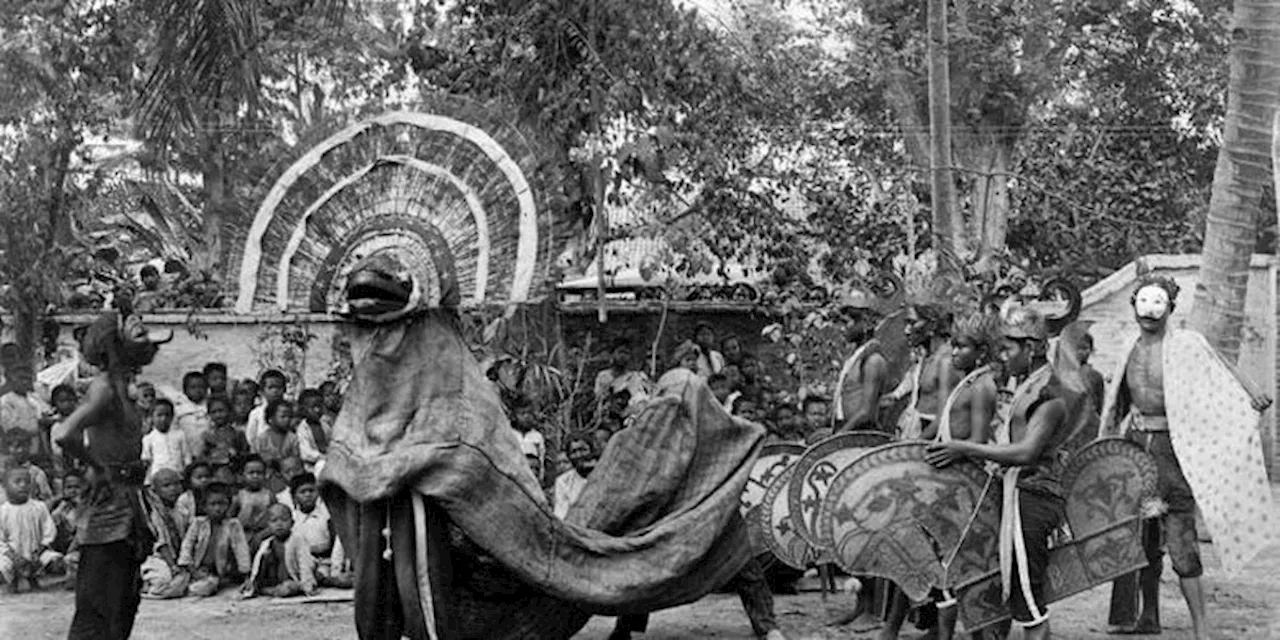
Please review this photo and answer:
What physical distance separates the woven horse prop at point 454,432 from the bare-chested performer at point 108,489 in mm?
948

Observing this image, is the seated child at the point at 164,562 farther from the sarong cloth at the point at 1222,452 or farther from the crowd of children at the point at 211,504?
the sarong cloth at the point at 1222,452

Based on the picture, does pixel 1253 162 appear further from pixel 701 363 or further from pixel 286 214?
pixel 286 214

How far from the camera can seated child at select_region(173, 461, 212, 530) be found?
942 cm

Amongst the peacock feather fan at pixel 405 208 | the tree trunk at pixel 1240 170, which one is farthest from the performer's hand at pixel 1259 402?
the peacock feather fan at pixel 405 208

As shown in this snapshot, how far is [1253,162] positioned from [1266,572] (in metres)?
2.51

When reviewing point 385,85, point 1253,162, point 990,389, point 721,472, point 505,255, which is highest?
point 385,85

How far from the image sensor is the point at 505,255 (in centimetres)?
733

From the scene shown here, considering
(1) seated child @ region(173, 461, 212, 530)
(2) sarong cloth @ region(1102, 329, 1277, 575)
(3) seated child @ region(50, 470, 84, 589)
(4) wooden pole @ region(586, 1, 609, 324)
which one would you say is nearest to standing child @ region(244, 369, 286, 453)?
(1) seated child @ region(173, 461, 212, 530)

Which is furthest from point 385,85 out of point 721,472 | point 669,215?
point 721,472

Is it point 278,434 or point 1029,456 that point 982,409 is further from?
point 278,434

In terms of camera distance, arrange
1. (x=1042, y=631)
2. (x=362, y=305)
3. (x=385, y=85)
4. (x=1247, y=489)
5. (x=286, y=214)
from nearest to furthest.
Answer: (x=362, y=305) → (x=1042, y=631) → (x=1247, y=489) → (x=286, y=214) → (x=385, y=85)

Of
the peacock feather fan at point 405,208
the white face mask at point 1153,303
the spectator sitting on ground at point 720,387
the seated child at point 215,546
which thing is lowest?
the seated child at point 215,546

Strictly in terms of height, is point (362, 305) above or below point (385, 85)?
below

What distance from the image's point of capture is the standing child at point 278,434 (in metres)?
10.3
